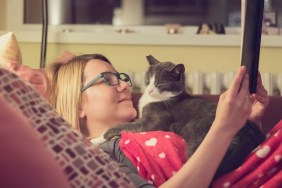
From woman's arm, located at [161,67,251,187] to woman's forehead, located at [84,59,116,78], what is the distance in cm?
59

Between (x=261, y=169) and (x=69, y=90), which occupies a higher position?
(x=69, y=90)

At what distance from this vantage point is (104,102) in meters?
1.49

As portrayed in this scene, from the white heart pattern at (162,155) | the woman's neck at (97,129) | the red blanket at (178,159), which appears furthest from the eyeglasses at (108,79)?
the white heart pattern at (162,155)

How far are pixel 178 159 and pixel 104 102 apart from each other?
1.16ft

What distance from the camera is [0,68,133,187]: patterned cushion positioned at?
0.61 m

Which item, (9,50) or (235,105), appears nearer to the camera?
(235,105)

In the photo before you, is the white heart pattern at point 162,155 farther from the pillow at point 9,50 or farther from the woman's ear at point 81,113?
the pillow at point 9,50

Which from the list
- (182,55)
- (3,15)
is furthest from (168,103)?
(3,15)

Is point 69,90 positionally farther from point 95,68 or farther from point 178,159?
point 178,159

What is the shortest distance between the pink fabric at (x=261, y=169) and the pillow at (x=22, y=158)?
75 cm

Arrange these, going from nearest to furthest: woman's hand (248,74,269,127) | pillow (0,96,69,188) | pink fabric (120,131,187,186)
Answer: pillow (0,96,69,188) < pink fabric (120,131,187,186) < woman's hand (248,74,269,127)

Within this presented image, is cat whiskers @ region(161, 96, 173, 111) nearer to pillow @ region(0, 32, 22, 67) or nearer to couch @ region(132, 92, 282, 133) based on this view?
couch @ region(132, 92, 282, 133)

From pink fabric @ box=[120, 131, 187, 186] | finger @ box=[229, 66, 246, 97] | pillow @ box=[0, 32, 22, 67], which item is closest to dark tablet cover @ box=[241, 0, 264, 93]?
finger @ box=[229, 66, 246, 97]

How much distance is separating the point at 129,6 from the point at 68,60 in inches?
48.8
